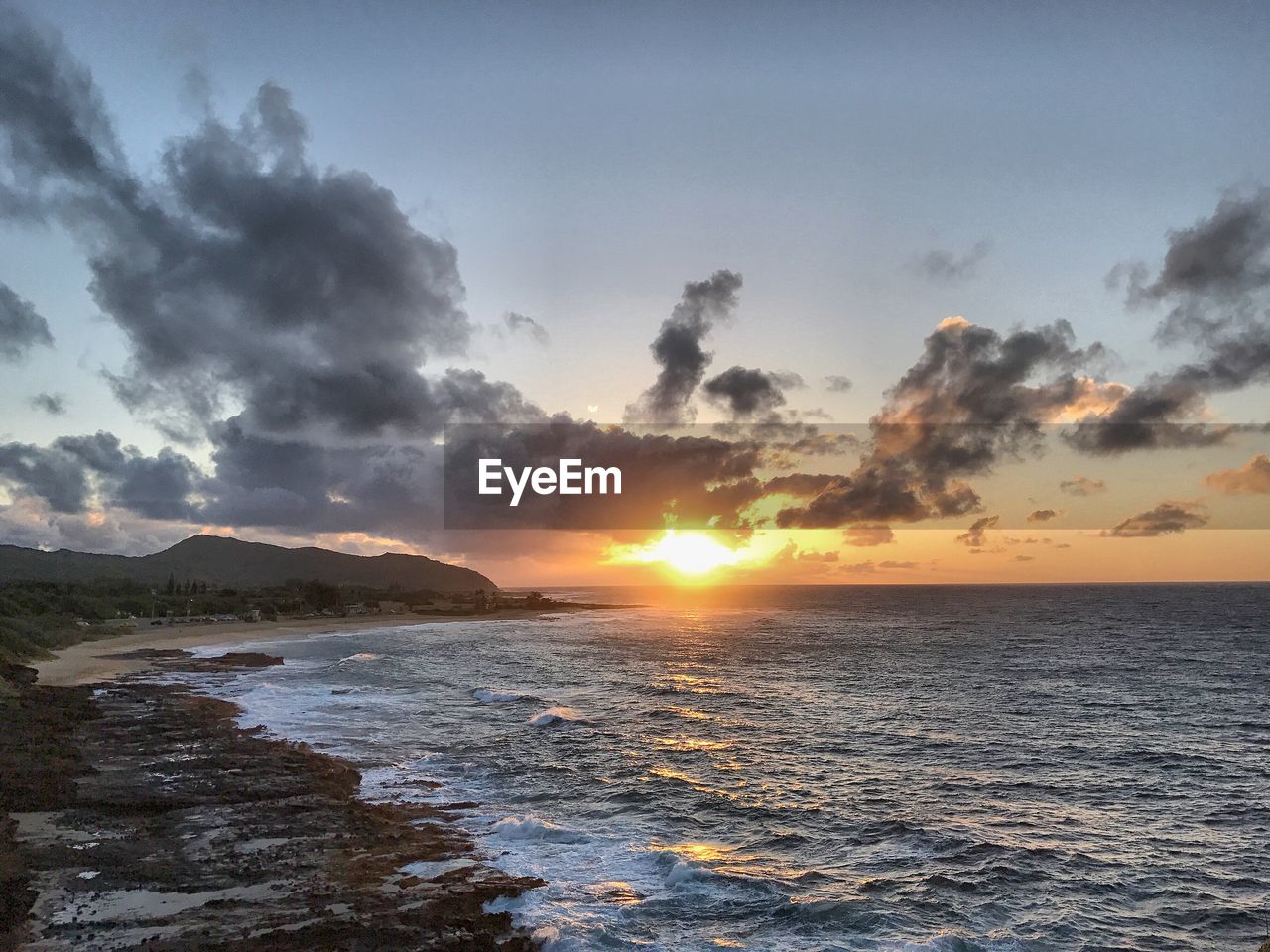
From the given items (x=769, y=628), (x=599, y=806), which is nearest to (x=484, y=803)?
(x=599, y=806)

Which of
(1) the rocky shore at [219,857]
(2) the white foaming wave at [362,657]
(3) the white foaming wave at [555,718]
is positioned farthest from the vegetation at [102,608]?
(3) the white foaming wave at [555,718]

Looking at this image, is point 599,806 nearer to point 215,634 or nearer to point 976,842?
point 976,842

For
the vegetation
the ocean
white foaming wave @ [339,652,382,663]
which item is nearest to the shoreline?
the vegetation

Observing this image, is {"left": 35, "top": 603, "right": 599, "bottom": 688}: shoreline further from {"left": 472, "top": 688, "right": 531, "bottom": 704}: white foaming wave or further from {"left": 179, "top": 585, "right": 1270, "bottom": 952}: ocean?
{"left": 472, "top": 688, "right": 531, "bottom": 704}: white foaming wave

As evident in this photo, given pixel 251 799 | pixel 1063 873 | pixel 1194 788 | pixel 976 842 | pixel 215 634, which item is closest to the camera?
pixel 1063 873

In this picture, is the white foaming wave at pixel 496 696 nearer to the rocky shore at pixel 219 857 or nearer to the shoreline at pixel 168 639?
the rocky shore at pixel 219 857
